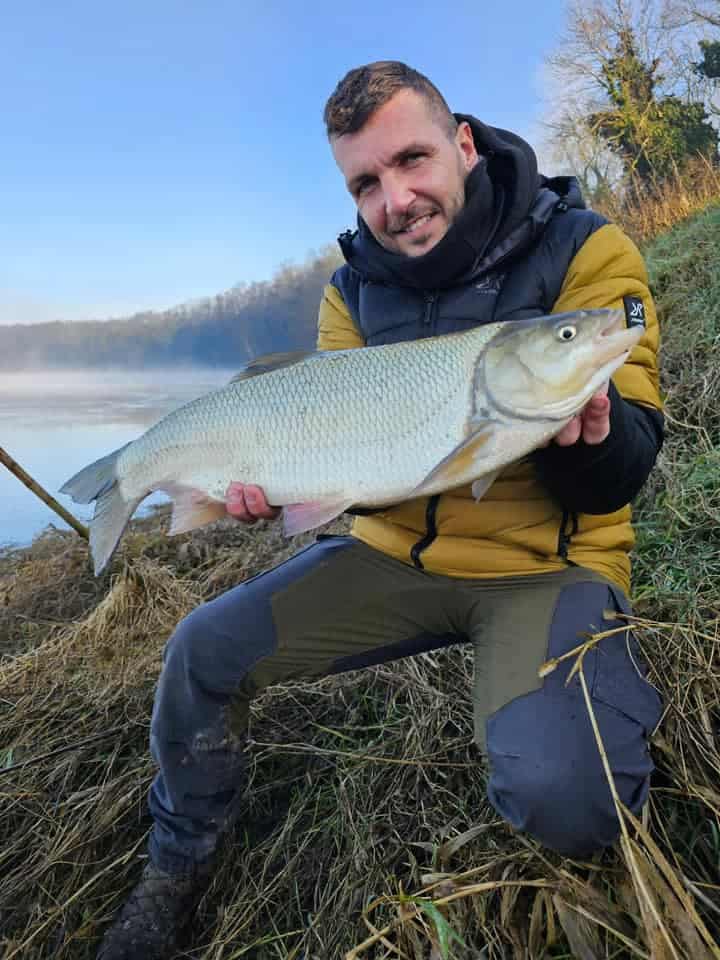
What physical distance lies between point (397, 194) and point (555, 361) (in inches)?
32.8

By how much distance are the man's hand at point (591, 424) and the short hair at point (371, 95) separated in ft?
3.57

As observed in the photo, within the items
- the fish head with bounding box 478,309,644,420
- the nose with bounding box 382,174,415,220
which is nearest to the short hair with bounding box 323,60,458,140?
the nose with bounding box 382,174,415,220

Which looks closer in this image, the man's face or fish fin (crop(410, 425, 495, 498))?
fish fin (crop(410, 425, 495, 498))

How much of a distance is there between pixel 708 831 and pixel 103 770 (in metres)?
1.80

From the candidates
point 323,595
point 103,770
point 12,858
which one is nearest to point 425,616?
point 323,595

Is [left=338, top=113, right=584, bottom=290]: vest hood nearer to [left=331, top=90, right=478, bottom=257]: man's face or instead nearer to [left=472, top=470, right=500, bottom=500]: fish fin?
[left=331, top=90, right=478, bottom=257]: man's face

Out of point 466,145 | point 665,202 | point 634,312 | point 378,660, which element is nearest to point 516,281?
point 634,312

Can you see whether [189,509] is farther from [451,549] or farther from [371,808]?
[371,808]

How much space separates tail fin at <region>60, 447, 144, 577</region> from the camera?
2076 millimetres

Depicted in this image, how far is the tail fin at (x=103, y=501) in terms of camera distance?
2076 millimetres

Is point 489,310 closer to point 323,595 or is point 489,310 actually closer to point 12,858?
point 323,595

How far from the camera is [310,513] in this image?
1866 millimetres

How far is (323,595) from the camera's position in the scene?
6.44 feet

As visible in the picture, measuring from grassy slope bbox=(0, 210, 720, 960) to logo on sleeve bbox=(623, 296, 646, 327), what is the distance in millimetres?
763
